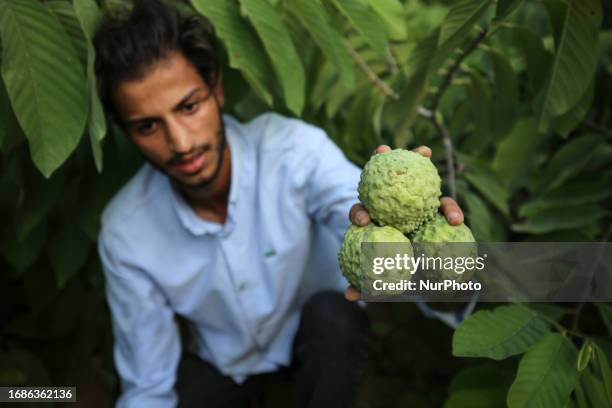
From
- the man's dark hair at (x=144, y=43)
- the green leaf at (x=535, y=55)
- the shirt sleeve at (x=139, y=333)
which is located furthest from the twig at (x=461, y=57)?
the shirt sleeve at (x=139, y=333)

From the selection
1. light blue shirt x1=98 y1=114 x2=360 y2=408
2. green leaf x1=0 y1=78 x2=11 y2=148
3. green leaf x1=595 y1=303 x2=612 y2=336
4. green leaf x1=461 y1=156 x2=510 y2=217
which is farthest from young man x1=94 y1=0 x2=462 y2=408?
green leaf x1=595 y1=303 x2=612 y2=336

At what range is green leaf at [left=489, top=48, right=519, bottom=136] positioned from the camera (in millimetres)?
1395

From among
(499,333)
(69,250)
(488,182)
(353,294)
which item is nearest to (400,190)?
(353,294)

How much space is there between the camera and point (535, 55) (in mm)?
1337

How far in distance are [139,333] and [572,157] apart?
135 cm

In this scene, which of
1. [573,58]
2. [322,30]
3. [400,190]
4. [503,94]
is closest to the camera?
[400,190]

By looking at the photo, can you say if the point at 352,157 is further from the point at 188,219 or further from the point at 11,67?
the point at 11,67

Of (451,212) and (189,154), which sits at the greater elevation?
(451,212)

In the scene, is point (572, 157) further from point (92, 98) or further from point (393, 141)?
point (92, 98)

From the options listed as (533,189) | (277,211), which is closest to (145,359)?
(277,211)

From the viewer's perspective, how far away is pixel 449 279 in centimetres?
88

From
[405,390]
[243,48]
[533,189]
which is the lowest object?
[405,390]

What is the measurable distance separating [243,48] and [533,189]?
3.40 feet

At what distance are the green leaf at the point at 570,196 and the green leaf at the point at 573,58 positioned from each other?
44 cm
